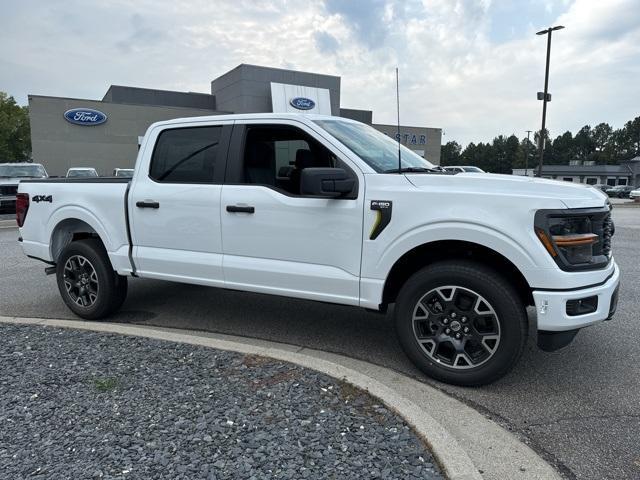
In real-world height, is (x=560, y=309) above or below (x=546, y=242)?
below

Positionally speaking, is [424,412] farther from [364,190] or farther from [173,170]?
[173,170]

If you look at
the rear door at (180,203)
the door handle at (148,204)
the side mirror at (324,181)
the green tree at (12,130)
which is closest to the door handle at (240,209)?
the rear door at (180,203)

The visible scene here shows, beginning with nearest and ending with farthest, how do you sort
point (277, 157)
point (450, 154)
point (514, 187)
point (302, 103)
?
point (514, 187)
point (277, 157)
point (302, 103)
point (450, 154)

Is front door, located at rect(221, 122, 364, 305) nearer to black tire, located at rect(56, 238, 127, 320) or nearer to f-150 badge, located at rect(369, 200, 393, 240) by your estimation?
f-150 badge, located at rect(369, 200, 393, 240)

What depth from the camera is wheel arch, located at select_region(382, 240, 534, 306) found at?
3463 millimetres

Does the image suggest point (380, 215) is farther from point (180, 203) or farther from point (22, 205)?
point (22, 205)

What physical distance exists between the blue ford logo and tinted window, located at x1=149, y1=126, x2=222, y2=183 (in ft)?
114

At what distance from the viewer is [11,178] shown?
16.2m

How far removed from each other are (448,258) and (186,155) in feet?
8.45

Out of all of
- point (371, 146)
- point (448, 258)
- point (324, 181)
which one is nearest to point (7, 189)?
point (371, 146)

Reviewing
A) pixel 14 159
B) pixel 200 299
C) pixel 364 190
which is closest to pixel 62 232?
pixel 200 299

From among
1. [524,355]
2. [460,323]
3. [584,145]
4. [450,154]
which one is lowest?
[524,355]

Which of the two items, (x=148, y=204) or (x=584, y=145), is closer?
(x=148, y=204)

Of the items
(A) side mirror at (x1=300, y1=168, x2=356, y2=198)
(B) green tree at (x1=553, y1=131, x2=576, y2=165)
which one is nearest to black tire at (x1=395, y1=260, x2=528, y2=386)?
(A) side mirror at (x1=300, y1=168, x2=356, y2=198)
